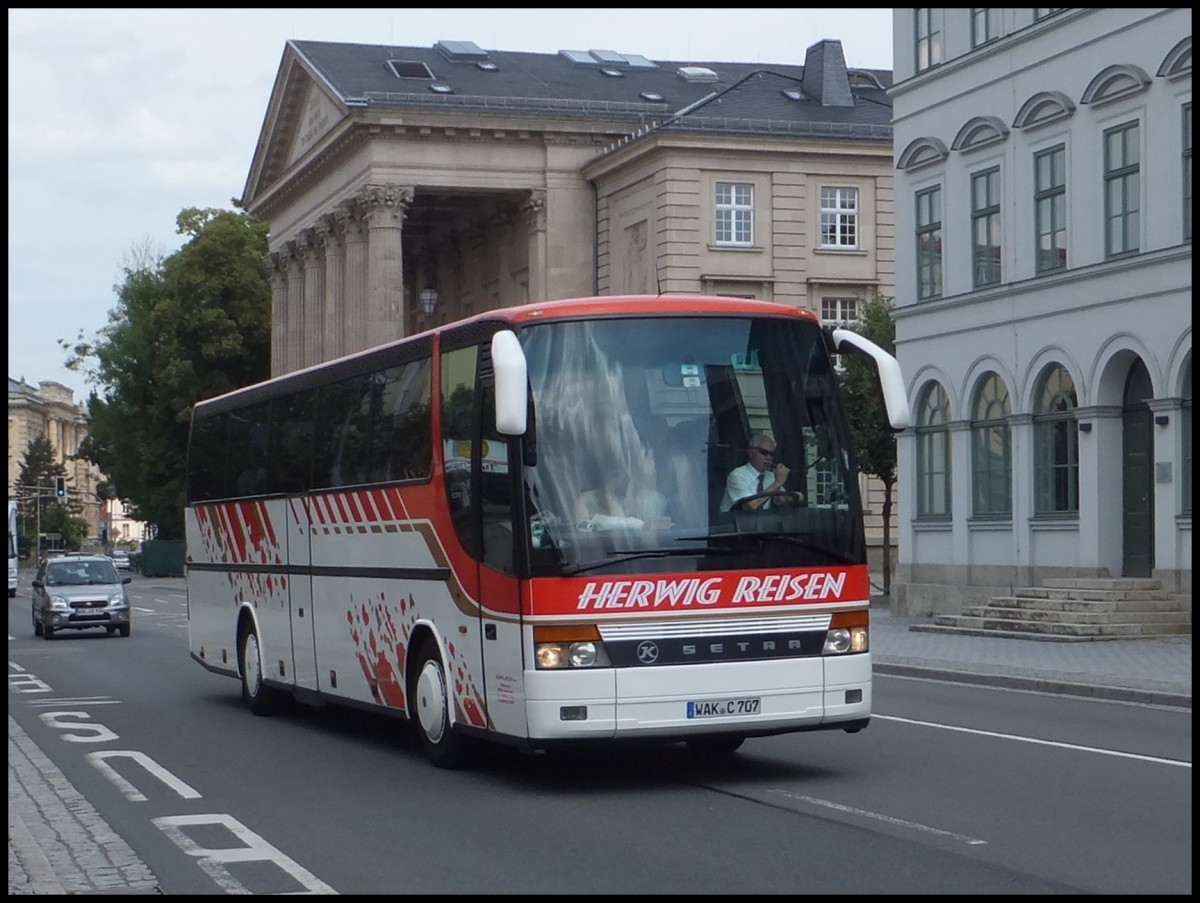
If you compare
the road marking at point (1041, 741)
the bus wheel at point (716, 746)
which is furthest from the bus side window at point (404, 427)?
the road marking at point (1041, 741)

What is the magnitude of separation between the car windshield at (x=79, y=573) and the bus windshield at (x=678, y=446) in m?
29.1

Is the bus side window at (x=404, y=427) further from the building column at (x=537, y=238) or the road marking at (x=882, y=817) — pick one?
the building column at (x=537, y=238)

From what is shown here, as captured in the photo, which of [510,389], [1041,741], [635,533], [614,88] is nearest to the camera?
[510,389]

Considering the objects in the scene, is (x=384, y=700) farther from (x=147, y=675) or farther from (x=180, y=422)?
(x=180, y=422)

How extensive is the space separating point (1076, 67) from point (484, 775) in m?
21.1

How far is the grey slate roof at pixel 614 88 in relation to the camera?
6206cm

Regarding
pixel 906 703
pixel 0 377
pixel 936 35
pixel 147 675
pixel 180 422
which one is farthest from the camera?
pixel 180 422

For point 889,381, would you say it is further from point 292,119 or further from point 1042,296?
point 292,119

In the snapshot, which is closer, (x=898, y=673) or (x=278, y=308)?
(x=898, y=673)

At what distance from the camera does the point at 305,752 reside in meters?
15.9

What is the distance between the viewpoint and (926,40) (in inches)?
1431

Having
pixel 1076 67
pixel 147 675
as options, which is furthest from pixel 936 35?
pixel 147 675

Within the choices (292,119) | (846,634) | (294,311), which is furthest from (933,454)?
(294,311)

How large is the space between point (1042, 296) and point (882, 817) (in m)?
22.4
